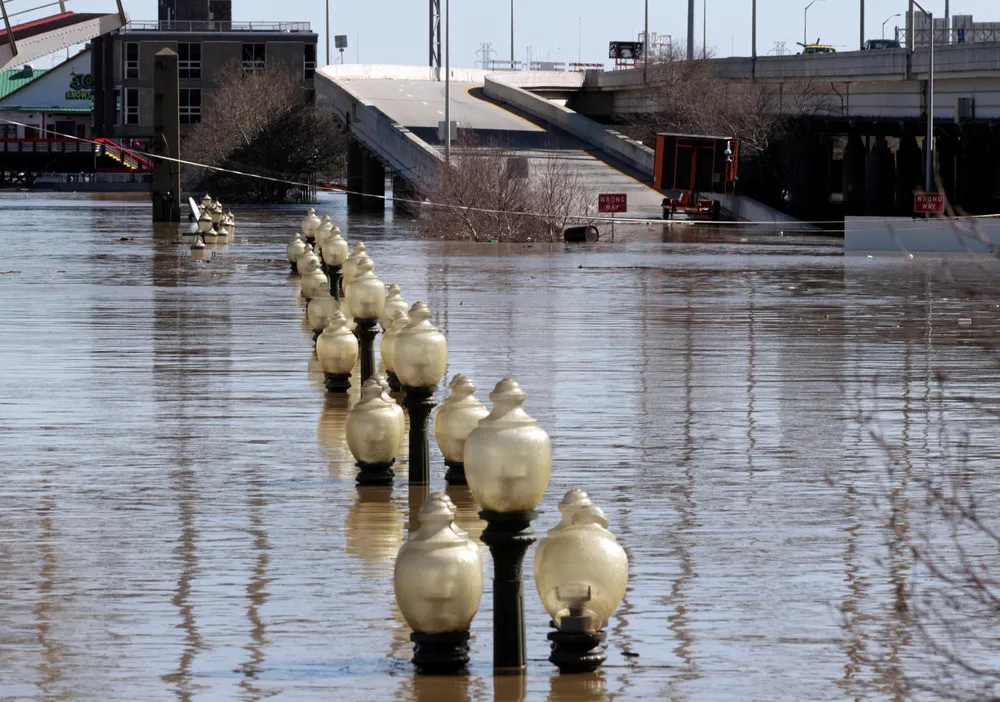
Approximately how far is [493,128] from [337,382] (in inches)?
2624

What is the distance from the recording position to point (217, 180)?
91562mm

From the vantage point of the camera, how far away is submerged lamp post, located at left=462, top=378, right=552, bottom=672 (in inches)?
269

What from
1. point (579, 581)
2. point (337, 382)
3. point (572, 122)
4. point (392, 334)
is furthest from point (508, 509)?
A: point (572, 122)

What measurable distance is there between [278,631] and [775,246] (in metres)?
40.5

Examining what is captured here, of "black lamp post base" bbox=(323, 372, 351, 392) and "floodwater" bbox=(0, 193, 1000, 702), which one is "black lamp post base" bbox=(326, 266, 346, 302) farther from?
"black lamp post base" bbox=(323, 372, 351, 392)

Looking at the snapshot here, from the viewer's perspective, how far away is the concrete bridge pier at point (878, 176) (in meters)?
72.6

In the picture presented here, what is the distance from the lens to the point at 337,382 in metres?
15.3

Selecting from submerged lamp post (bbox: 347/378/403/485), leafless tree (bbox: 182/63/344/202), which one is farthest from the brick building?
submerged lamp post (bbox: 347/378/403/485)

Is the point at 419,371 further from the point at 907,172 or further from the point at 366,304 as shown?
the point at 907,172

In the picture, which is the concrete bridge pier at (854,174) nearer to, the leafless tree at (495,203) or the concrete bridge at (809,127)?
the concrete bridge at (809,127)

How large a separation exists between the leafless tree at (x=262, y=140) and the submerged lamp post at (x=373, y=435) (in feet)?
263

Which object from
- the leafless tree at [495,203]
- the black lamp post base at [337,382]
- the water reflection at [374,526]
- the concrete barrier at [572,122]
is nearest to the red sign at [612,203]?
the leafless tree at [495,203]

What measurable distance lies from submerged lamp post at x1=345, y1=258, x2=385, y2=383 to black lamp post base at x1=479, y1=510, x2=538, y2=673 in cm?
792

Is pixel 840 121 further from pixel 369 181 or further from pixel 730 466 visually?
pixel 730 466
